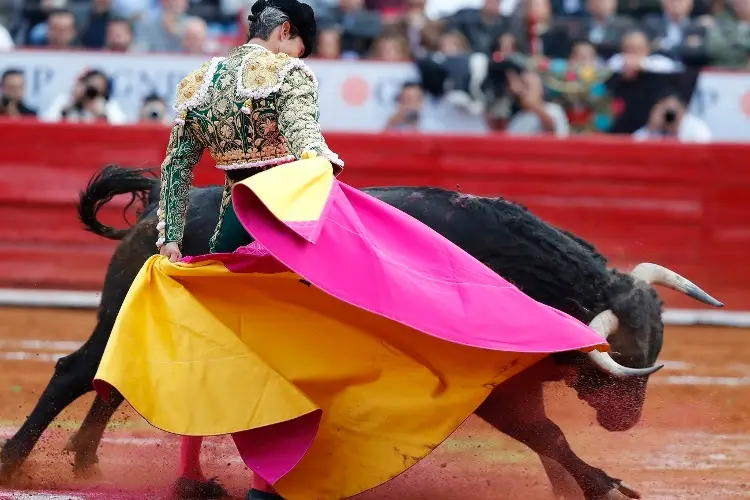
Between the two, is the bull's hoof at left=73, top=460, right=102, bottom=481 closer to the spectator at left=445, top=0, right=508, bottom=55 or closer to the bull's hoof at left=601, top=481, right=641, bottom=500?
the bull's hoof at left=601, top=481, right=641, bottom=500

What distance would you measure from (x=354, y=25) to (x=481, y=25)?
33.8 inches

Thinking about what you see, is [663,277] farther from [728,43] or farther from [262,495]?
[728,43]

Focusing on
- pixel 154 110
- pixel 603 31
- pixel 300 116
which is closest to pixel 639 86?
pixel 603 31

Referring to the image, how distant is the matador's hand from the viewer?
3.24 m

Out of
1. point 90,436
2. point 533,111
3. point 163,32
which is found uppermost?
point 163,32

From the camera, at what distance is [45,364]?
5.44 metres

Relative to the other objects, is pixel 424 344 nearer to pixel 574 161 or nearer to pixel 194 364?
pixel 194 364

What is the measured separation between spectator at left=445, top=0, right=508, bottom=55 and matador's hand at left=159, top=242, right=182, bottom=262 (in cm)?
489

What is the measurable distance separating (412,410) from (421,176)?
14.0 ft

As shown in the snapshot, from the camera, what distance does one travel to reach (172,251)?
3.24m

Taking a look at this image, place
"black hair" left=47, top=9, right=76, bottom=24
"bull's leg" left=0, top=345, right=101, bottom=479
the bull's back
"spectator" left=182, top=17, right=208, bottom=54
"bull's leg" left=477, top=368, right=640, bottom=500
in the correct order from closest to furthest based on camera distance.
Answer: "bull's leg" left=477, top=368, right=640, bottom=500, the bull's back, "bull's leg" left=0, top=345, right=101, bottom=479, "spectator" left=182, top=17, right=208, bottom=54, "black hair" left=47, top=9, right=76, bottom=24

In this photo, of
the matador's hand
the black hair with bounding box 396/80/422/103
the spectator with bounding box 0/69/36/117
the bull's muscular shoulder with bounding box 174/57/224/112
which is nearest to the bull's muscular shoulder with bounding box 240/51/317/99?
the bull's muscular shoulder with bounding box 174/57/224/112

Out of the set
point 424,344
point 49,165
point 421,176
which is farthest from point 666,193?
point 424,344

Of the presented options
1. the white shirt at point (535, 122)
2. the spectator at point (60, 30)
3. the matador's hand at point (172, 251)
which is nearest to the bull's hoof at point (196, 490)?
the matador's hand at point (172, 251)
